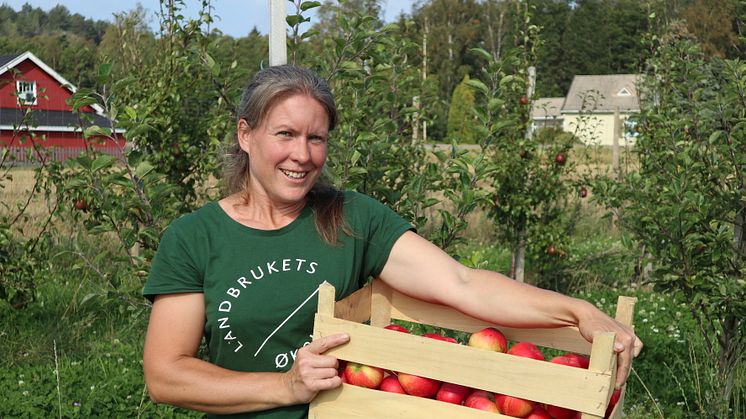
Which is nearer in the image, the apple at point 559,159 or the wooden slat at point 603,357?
the wooden slat at point 603,357

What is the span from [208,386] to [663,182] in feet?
9.88

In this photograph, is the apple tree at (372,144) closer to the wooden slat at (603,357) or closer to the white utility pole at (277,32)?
the white utility pole at (277,32)

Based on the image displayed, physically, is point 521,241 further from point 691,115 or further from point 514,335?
point 514,335

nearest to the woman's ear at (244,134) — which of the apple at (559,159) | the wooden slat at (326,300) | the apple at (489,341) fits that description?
the wooden slat at (326,300)

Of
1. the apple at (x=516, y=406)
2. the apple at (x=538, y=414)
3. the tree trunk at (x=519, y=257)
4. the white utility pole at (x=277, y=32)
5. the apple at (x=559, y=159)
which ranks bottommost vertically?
the tree trunk at (x=519, y=257)

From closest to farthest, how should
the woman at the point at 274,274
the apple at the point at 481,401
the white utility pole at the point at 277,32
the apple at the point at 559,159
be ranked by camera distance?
the apple at the point at 481,401 < the woman at the point at 274,274 < the white utility pole at the point at 277,32 < the apple at the point at 559,159

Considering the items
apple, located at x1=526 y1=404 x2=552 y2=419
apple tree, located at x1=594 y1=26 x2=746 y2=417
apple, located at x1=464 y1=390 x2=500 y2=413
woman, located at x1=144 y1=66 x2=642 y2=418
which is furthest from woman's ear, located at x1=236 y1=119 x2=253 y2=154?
Answer: apple tree, located at x1=594 y1=26 x2=746 y2=417

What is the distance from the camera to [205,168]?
439cm

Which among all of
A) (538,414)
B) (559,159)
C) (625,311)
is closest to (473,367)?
(538,414)

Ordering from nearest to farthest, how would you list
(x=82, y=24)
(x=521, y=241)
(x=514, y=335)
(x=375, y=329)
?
(x=375, y=329), (x=514, y=335), (x=521, y=241), (x=82, y=24)

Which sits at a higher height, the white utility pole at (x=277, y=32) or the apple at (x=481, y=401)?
the white utility pole at (x=277, y=32)

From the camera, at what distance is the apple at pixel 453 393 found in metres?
1.62

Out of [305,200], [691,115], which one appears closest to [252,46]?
[691,115]

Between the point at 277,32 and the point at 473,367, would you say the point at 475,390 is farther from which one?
the point at 277,32
